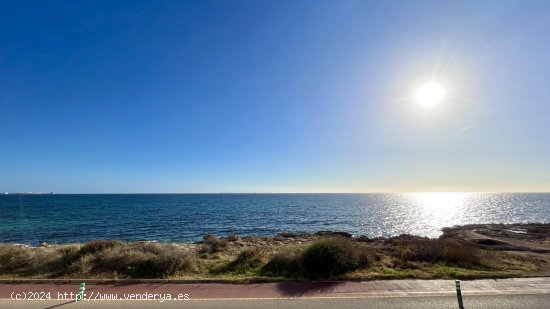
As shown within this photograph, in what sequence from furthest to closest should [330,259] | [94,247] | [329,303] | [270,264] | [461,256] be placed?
1. [94,247]
2. [461,256]
3. [270,264]
4. [330,259]
5. [329,303]

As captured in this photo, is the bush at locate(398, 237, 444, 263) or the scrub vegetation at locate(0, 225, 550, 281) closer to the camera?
the scrub vegetation at locate(0, 225, 550, 281)

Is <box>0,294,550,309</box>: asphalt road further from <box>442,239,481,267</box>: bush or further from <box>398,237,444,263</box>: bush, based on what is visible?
<box>398,237,444,263</box>: bush

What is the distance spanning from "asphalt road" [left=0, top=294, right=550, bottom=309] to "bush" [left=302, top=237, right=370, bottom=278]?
3.00m

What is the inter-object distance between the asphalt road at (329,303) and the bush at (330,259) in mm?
2996

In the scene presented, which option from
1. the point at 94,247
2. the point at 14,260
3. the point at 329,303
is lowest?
the point at 329,303

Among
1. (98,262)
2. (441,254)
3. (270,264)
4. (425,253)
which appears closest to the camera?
(270,264)

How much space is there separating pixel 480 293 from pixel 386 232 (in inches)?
1541

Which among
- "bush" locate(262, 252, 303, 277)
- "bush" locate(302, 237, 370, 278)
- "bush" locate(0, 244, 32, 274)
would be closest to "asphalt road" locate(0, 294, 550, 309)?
"bush" locate(302, 237, 370, 278)

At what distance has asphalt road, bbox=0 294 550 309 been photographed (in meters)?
9.30

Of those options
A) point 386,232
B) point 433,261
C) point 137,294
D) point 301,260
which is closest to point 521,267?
point 433,261

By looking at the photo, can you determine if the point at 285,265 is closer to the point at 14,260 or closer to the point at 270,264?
the point at 270,264

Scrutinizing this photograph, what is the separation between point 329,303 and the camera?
962 centimetres

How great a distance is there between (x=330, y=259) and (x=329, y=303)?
3862 millimetres

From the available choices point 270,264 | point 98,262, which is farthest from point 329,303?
point 98,262
